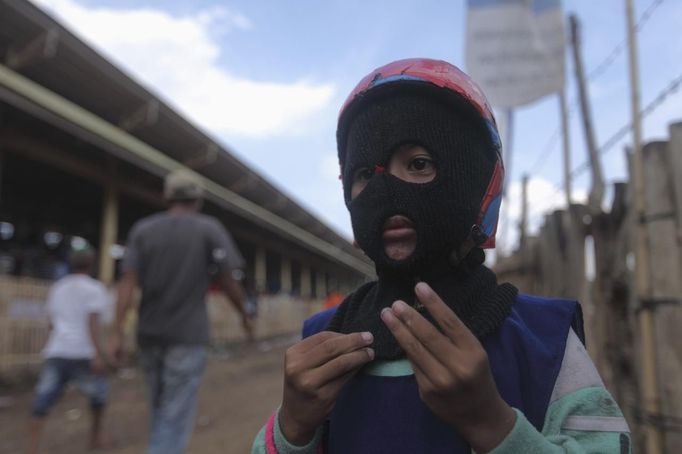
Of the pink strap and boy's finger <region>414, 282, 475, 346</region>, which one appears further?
the pink strap

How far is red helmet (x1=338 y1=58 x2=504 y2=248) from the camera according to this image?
4.04ft

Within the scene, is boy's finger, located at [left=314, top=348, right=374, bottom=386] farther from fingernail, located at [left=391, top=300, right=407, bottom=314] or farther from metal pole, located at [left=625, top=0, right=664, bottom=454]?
metal pole, located at [left=625, top=0, right=664, bottom=454]

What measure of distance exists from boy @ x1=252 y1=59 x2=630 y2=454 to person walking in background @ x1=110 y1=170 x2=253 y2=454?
7.64ft

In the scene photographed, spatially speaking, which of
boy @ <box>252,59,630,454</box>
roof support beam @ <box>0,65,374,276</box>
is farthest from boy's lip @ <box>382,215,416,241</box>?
roof support beam @ <box>0,65,374,276</box>

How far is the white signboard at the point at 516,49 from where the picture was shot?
4262mm

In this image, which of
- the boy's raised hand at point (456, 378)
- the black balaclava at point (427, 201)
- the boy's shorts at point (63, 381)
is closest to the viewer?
the boy's raised hand at point (456, 378)

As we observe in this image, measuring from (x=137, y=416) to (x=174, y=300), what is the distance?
3752 millimetres

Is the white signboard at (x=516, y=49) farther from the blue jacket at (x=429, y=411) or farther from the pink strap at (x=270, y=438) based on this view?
the pink strap at (x=270, y=438)

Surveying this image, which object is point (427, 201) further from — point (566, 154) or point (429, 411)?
point (566, 154)

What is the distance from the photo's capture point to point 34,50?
8102 mm

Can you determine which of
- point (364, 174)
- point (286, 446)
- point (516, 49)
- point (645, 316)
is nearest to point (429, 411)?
point (286, 446)

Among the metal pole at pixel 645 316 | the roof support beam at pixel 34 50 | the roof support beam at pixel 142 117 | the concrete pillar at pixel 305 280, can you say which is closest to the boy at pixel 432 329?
the metal pole at pixel 645 316

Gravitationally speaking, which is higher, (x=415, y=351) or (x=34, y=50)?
(x=34, y=50)

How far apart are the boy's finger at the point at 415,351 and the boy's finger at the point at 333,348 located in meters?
0.11
